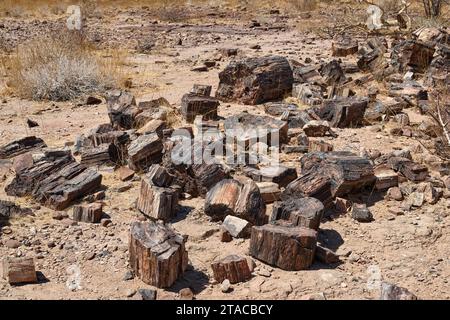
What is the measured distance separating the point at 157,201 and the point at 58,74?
4.94m

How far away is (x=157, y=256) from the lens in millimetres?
3625

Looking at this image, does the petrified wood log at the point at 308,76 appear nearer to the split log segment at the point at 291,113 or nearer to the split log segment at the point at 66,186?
the split log segment at the point at 291,113

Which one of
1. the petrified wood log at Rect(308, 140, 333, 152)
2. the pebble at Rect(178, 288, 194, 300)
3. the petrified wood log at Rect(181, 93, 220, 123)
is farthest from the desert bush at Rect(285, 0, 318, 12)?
the pebble at Rect(178, 288, 194, 300)

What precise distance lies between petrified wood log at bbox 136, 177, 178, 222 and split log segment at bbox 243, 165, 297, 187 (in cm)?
88

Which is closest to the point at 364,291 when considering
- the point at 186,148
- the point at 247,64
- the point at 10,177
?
the point at 186,148

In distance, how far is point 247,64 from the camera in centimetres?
807

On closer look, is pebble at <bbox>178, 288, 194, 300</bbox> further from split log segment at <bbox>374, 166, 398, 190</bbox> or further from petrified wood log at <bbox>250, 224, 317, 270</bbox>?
split log segment at <bbox>374, 166, 398, 190</bbox>

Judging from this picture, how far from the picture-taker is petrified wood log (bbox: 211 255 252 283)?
12.4ft

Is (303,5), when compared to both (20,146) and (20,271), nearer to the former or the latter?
(20,146)

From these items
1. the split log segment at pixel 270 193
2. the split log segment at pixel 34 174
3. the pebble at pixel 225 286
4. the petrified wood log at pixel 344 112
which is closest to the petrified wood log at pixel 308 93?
the petrified wood log at pixel 344 112

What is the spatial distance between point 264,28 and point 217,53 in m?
5.10

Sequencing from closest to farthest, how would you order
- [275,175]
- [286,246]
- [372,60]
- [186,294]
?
[186,294] → [286,246] → [275,175] → [372,60]

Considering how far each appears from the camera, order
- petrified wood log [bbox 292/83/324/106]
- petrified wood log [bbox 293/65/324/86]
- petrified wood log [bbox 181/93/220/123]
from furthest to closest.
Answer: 1. petrified wood log [bbox 293/65/324/86]
2. petrified wood log [bbox 292/83/324/106]
3. petrified wood log [bbox 181/93/220/123]

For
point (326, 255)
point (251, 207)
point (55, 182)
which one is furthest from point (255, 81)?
point (326, 255)
